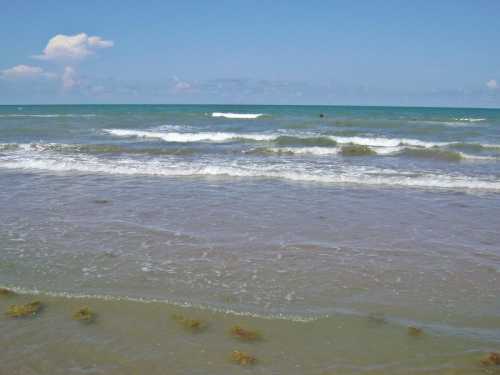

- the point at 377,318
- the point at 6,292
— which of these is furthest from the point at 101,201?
the point at 377,318

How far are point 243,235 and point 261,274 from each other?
1.88 meters

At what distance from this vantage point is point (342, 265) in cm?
711

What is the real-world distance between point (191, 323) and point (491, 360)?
10.1ft

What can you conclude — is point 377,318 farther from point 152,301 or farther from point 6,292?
point 6,292

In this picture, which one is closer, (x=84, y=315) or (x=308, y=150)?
(x=84, y=315)

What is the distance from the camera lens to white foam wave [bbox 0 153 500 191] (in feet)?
46.6

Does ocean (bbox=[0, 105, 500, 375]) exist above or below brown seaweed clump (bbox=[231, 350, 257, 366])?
above

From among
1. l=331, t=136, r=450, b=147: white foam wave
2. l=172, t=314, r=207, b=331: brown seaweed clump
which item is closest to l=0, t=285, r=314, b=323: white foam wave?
l=172, t=314, r=207, b=331: brown seaweed clump

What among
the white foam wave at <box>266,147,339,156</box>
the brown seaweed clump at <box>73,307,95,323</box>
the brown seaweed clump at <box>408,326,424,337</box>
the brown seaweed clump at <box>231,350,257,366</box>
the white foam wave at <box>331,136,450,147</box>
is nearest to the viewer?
the brown seaweed clump at <box>231,350,257,366</box>

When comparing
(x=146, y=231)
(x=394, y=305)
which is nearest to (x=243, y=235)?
(x=146, y=231)

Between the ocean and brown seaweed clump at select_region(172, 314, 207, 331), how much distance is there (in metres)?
0.02

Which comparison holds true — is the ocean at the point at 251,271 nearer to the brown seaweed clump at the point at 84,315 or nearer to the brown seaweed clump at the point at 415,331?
the brown seaweed clump at the point at 415,331

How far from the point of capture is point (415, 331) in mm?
5133

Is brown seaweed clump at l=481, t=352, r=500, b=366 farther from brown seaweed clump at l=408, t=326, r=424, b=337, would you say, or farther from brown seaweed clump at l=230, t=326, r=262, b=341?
brown seaweed clump at l=230, t=326, r=262, b=341
